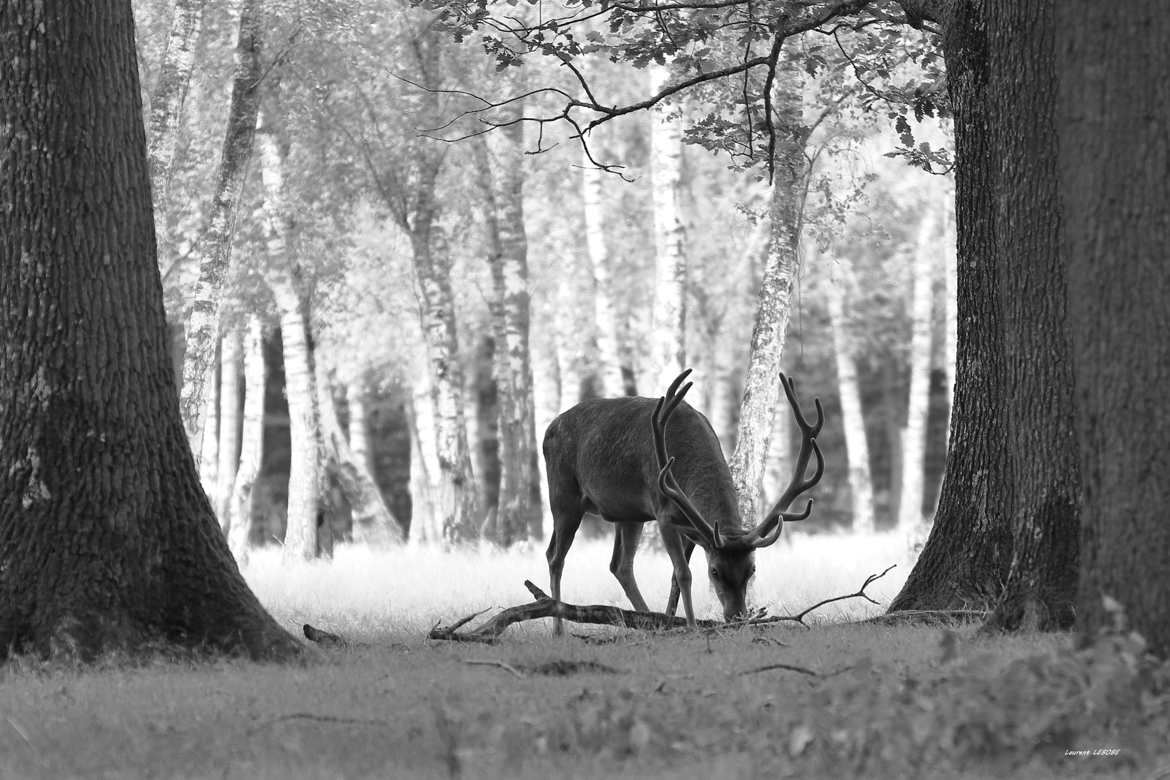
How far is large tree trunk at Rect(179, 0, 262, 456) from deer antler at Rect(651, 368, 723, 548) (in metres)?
7.43

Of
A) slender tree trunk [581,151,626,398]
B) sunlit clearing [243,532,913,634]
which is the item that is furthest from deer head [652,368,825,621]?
slender tree trunk [581,151,626,398]

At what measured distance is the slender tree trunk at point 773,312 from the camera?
1502 centimetres

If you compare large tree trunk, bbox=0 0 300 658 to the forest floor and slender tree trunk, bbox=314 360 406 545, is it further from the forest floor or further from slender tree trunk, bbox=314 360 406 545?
slender tree trunk, bbox=314 360 406 545

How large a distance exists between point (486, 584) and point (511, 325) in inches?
375

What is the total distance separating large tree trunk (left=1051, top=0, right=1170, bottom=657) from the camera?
238 inches

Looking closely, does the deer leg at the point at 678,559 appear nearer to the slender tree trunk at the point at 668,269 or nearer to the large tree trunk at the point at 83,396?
the large tree trunk at the point at 83,396

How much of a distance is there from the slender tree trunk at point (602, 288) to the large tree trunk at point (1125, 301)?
15.9 m

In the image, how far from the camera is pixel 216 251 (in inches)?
671

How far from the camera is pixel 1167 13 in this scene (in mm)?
6137

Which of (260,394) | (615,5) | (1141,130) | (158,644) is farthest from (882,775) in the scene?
(260,394)

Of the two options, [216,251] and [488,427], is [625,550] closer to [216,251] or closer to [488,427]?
[216,251]

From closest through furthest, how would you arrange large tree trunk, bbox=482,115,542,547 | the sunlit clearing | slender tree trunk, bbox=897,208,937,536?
the sunlit clearing, large tree trunk, bbox=482,115,542,547, slender tree trunk, bbox=897,208,937,536

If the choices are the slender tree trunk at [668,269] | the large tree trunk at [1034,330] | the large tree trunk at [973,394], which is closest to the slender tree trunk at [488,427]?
the slender tree trunk at [668,269]

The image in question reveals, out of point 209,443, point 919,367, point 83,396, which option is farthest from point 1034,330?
point 919,367
